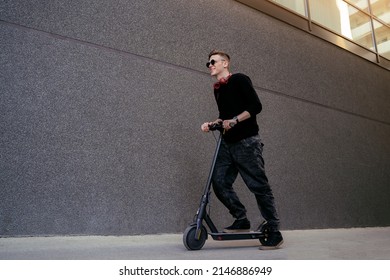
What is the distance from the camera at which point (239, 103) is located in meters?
2.26

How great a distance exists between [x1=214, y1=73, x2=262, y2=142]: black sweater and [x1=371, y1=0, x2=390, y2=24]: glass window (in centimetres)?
559

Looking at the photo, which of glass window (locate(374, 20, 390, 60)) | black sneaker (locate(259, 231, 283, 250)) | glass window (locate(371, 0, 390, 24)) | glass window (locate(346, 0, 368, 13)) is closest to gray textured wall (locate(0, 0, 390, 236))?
black sneaker (locate(259, 231, 283, 250))

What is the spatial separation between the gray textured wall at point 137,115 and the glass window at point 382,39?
7.61 ft

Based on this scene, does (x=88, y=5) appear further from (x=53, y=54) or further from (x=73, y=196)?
(x=73, y=196)

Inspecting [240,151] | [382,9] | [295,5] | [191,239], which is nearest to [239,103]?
[240,151]

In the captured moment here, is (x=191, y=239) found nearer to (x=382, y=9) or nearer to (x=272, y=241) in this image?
(x=272, y=241)

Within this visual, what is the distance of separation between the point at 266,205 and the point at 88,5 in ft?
7.10

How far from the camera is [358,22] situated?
5938 mm

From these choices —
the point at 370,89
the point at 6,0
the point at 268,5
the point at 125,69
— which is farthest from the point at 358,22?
the point at 6,0

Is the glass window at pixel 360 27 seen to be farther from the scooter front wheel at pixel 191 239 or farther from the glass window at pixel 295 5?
the scooter front wheel at pixel 191 239

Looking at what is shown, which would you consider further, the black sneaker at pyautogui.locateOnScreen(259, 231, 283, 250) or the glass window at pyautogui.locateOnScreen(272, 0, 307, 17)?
the glass window at pyautogui.locateOnScreen(272, 0, 307, 17)

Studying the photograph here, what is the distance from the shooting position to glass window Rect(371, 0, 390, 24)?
6.53m

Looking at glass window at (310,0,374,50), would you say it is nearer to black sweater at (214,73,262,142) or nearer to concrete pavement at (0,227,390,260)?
black sweater at (214,73,262,142)

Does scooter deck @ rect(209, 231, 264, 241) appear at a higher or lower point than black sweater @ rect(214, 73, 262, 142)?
lower
